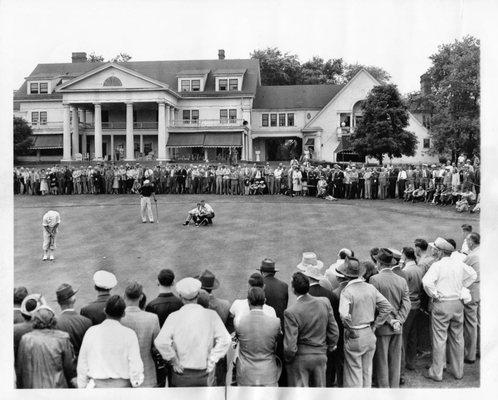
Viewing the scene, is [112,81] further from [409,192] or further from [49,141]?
[409,192]

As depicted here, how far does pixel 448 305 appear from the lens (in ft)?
21.2

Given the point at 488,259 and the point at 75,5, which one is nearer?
the point at 488,259

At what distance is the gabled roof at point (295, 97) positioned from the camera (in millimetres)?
41625

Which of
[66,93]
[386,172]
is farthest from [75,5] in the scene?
[66,93]

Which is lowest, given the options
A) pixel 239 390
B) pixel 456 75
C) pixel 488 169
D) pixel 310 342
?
pixel 239 390

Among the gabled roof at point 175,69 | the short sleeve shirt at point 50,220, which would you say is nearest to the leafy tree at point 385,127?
the gabled roof at point 175,69

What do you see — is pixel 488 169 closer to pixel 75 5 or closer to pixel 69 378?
pixel 69 378

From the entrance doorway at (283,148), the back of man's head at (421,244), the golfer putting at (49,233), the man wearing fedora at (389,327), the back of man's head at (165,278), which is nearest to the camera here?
the back of man's head at (165,278)

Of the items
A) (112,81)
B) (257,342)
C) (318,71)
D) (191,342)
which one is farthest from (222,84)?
(191,342)

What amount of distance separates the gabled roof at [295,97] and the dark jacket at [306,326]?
3706cm

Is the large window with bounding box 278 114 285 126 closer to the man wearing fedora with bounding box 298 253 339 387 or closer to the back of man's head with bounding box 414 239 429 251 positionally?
the back of man's head with bounding box 414 239 429 251

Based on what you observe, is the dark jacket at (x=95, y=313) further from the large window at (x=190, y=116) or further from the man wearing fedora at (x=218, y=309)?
the large window at (x=190, y=116)

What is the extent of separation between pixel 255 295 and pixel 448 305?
2654 millimetres

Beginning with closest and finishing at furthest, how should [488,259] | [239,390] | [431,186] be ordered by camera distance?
[239,390], [488,259], [431,186]
